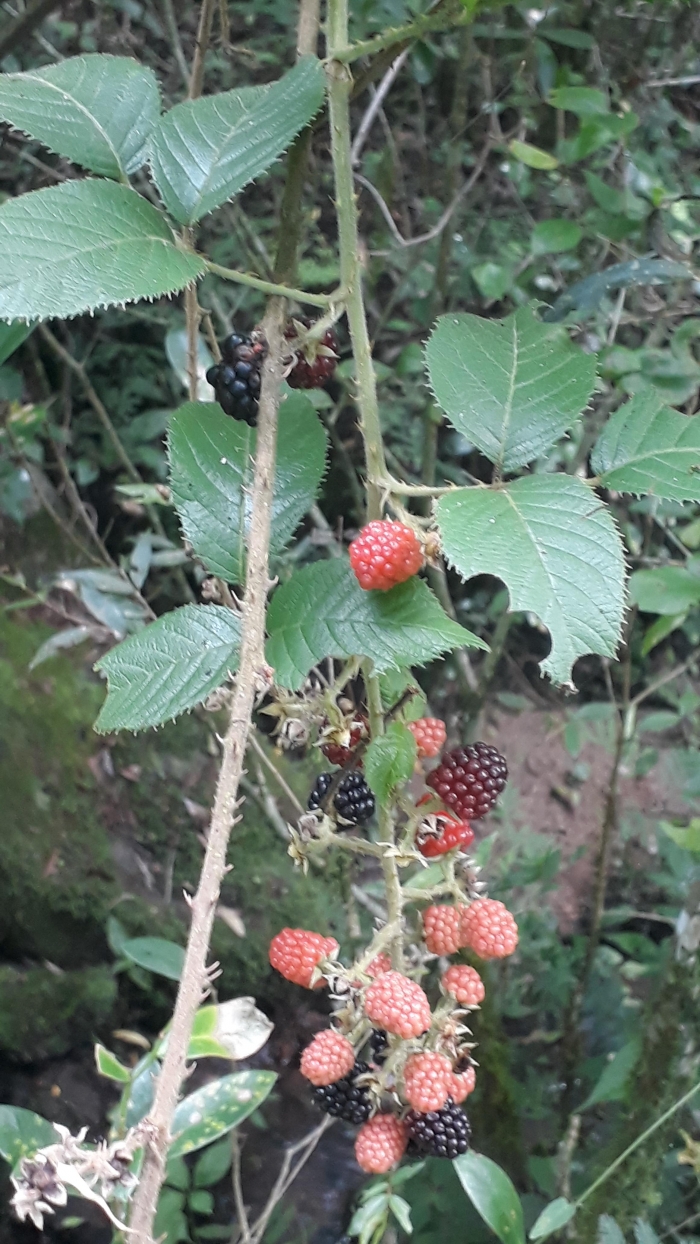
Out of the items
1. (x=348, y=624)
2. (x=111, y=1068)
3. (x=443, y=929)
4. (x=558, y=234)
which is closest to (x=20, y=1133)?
(x=111, y=1068)

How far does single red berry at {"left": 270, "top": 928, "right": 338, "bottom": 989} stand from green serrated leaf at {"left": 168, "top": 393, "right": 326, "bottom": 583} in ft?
0.70

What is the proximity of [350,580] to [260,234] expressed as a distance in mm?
1512

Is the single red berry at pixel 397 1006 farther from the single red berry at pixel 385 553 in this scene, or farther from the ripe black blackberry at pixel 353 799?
the single red berry at pixel 385 553

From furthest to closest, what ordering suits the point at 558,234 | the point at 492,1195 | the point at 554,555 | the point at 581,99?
the point at 558,234 → the point at 581,99 → the point at 492,1195 → the point at 554,555

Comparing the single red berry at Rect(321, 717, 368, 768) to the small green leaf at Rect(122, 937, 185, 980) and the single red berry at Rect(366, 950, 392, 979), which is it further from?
the small green leaf at Rect(122, 937, 185, 980)

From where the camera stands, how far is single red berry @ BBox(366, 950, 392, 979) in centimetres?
45

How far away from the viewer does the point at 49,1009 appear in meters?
1.22

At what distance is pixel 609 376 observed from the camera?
2.91 ft

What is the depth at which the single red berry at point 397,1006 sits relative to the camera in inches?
15.9

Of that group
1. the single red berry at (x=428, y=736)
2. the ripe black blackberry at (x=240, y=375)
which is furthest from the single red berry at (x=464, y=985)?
the ripe black blackberry at (x=240, y=375)

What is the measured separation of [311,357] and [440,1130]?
0.46 meters

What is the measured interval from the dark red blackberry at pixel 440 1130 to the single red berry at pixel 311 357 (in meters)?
0.43

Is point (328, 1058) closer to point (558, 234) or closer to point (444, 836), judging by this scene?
point (444, 836)

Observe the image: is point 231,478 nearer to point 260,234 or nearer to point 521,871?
point 521,871
